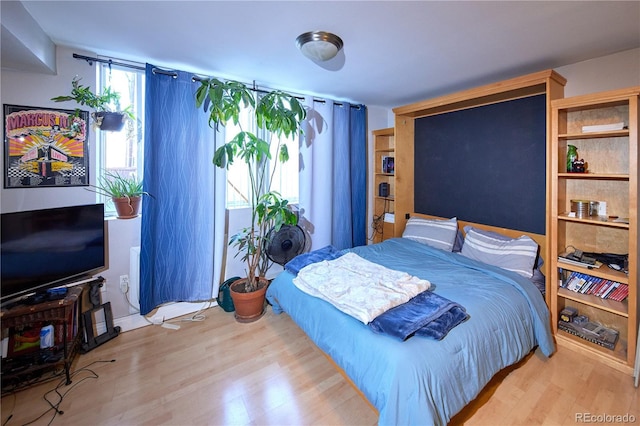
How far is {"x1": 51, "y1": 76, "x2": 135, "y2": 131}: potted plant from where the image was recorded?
2127 mm

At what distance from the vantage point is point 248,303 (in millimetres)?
2584

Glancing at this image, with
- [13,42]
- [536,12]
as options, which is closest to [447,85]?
[536,12]

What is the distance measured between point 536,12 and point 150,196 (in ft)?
9.83

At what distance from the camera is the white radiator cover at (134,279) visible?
2467 millimetres

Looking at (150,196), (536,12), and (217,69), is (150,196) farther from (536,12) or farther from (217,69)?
(536,12)

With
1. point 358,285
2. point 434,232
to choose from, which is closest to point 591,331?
point 434,232

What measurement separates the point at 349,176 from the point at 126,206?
2462 mm

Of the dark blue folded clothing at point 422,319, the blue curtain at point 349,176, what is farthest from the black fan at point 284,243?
the dark blue folded clothing at point 422,319

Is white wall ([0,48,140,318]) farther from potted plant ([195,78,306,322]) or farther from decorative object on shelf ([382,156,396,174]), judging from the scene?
decorative object on shelf ([382,156,396,174])

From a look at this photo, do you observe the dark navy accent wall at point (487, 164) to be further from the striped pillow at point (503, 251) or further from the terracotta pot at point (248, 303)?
the terracotta pot at point (248, 303)

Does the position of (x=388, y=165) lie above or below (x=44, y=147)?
above

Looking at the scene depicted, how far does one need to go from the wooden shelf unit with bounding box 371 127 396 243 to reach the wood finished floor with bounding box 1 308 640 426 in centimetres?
A: 217

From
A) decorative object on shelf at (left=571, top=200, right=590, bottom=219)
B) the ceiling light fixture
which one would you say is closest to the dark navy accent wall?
decorative object on shelf at (left=571, top=200, right=590, bottom=219)

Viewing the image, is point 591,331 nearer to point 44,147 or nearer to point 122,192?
point 122,192
